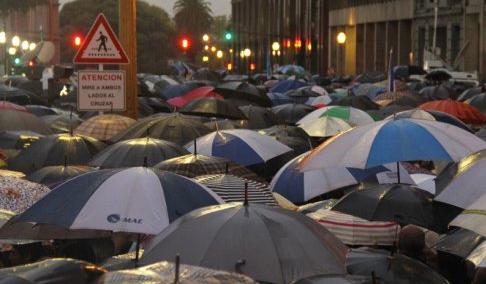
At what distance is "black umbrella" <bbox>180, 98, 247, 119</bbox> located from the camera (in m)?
18.8

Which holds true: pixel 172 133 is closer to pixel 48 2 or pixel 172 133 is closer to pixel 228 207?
pixel 228 207

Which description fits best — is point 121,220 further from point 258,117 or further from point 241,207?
point 258,117

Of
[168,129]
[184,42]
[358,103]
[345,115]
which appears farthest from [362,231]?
[184,42]

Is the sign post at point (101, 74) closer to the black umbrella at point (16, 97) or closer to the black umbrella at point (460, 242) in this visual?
the black umbrella at point (460, 242)

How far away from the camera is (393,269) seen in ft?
23.6

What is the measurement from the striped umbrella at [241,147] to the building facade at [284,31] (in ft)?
220

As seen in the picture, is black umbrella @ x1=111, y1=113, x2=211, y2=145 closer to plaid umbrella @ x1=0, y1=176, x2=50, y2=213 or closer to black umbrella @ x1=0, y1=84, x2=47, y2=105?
plaid umbrella @ x1=0, y1=176, x2=50, y2=213

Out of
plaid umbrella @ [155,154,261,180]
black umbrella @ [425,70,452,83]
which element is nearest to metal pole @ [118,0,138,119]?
plaid umbrella @ [155,154,261,180]

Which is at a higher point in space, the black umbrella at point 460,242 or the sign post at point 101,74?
the sign post at point 101,74

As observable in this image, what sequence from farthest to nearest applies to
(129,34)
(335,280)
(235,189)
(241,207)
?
1. (129,34)
2. (235,189)
3. (241,207)
4. (335,280)

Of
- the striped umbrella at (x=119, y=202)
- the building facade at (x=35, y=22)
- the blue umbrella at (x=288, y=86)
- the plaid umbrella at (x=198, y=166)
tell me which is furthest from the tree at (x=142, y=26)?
the striped umbrella at (x=119, y=202)

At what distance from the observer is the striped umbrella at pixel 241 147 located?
45.4 feet

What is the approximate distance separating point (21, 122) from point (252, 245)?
440 inches

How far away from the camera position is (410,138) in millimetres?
9867
